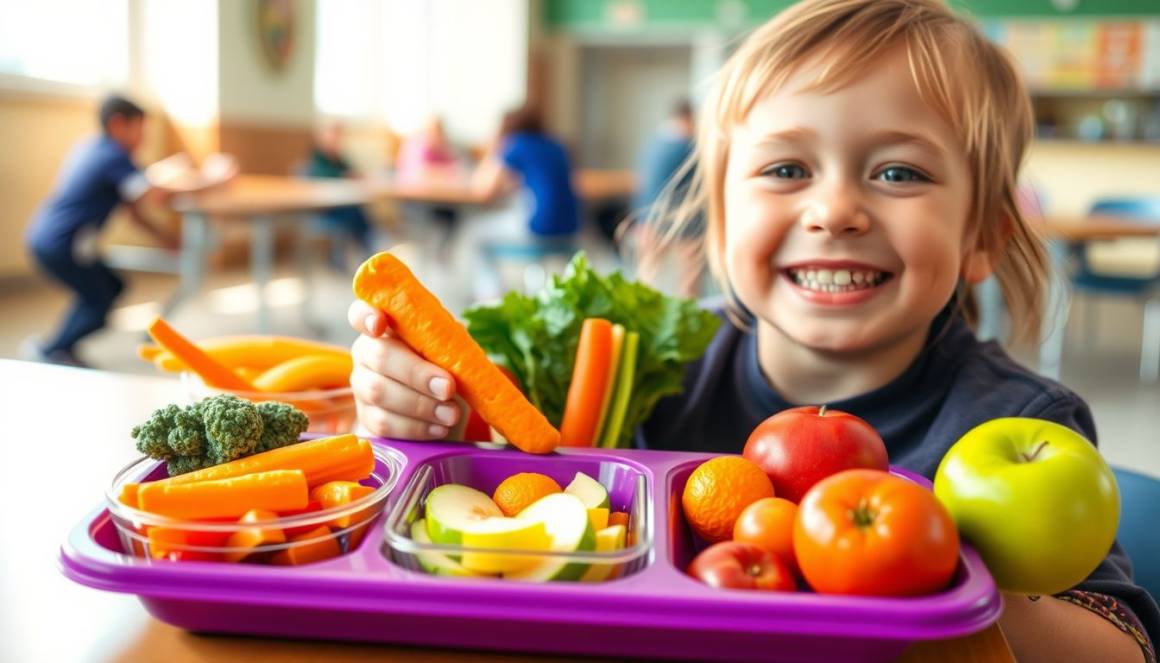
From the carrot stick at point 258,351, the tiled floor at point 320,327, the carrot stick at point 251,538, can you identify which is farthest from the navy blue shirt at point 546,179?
the carrot stick at point 251,538

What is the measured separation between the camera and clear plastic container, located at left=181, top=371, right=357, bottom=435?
1.07m

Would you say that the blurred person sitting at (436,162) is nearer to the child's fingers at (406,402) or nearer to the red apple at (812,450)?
the child's fingers at (406,402)

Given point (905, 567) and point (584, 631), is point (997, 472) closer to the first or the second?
point (905, 567)

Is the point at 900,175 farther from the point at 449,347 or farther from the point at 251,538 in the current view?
the point at 251,538

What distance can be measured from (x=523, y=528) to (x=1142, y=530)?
3.06ft

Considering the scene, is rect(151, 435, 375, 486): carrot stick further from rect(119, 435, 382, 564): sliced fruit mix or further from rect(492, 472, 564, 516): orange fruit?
rect(492, 472, 564, 516): orange fruit

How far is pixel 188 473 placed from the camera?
0.73 meters

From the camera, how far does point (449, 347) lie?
0.87m

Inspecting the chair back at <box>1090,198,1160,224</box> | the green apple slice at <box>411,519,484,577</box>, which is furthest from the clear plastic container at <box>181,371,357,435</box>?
the chair back at <box>1090,198,1160,224</box>

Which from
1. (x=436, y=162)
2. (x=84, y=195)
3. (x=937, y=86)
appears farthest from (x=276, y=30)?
(x=937, y=86)

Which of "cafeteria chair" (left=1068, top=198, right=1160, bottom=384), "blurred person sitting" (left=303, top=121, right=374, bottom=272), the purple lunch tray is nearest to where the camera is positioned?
the purple lunch tray

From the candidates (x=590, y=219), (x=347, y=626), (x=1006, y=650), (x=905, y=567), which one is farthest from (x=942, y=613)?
(x=590, y=219)

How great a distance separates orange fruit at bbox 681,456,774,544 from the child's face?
16.8 inches

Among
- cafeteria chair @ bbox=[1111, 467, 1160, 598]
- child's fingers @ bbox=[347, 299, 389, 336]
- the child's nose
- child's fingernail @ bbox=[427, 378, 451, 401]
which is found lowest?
cafeteria chair @ bbox=[1111, 467, 1160, 598]
